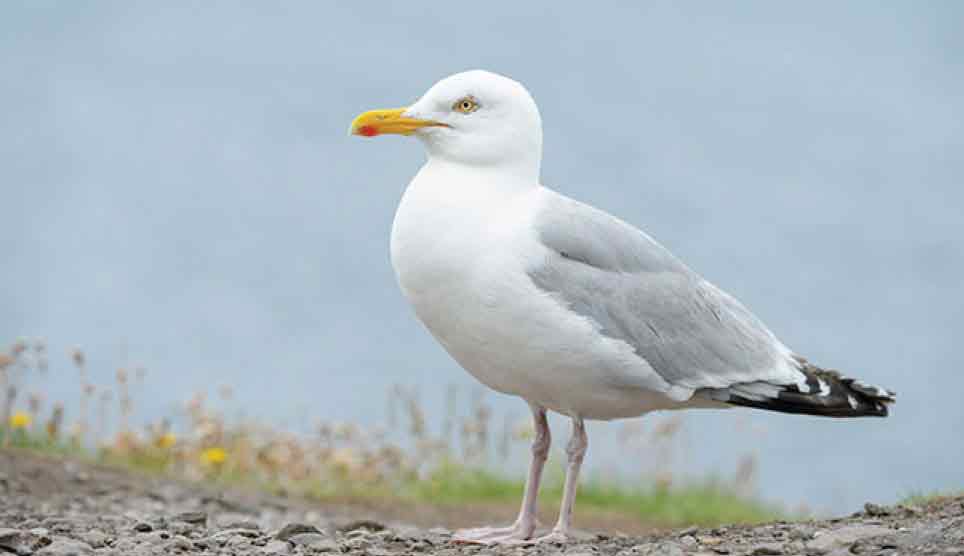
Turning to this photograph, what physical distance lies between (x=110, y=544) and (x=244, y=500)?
4082mm

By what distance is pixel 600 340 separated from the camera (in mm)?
6168

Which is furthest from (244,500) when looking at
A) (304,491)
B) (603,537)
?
(603,537)

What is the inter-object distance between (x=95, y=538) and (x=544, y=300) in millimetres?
2223

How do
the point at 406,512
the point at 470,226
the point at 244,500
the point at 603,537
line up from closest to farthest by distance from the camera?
the point at 470,226, the point at 603,537, the point at 244,500, the point at 406,512

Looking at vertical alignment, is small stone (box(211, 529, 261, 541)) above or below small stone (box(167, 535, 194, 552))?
above

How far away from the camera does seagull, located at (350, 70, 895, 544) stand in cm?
610

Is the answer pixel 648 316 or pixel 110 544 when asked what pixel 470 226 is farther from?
pixel 110 544

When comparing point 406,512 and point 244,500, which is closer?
point 244,500

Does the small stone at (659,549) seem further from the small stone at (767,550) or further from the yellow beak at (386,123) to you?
the yellow beak at (386,123)

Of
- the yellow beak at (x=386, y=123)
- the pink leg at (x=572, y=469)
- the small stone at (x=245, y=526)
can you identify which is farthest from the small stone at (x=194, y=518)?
the yellow beak at (x=386, y=123)

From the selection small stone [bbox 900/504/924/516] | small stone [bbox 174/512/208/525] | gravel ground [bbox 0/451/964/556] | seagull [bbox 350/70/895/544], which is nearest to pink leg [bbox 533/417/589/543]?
seagull [bbox 350/70/895/544]

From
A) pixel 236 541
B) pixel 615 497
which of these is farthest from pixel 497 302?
pixel 615 497

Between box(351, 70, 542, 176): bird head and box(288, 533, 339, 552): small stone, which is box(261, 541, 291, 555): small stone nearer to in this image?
box(288, 533, 339, 552): small stone

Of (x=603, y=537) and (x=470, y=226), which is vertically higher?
(x=470, y=226)
